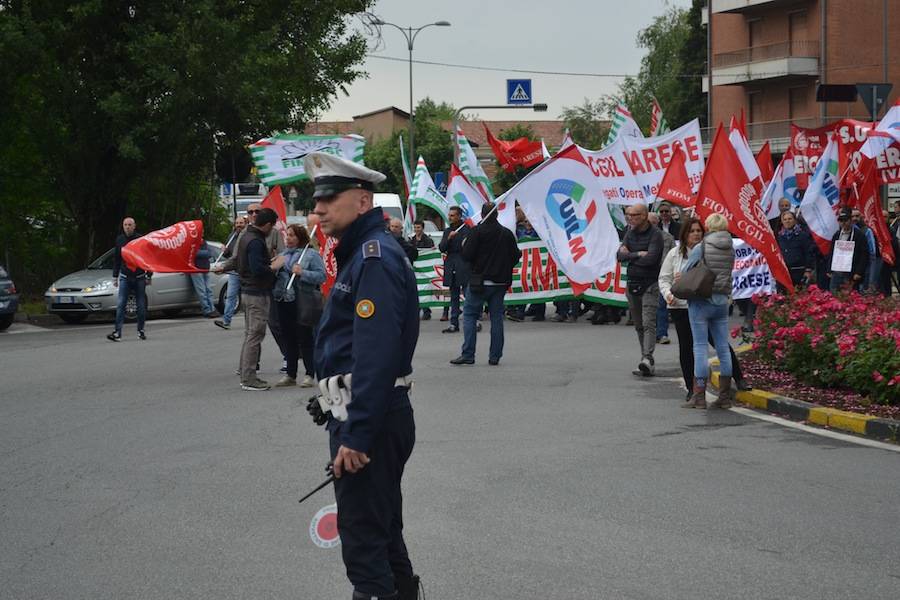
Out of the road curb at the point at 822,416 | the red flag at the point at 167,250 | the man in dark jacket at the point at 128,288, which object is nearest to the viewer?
the road curb at the point at 822,416

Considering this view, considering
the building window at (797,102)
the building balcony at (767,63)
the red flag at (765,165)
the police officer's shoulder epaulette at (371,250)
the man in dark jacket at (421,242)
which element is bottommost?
the man in dark jacket at (421,242)

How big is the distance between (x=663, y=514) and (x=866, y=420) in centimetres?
359

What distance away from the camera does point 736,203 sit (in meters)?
13.6

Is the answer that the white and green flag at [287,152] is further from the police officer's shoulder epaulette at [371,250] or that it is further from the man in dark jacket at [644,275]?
the police officer's shoulder epaulette at [371,250]

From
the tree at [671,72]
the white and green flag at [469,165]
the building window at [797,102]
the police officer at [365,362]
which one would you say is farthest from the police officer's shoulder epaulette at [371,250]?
the tree at [671,72]

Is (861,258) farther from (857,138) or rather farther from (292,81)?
(292,81)

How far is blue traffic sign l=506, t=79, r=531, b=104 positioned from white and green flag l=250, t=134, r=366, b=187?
2279 centimetres

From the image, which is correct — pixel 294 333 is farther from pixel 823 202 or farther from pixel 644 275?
pixel 823 202

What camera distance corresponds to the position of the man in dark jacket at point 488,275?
15.3m

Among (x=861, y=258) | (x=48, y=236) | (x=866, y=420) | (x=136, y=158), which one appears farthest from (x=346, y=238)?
(x=48, y=236)

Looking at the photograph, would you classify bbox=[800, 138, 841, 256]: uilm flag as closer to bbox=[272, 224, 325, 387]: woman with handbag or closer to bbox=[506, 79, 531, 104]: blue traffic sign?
bbox=[272, 224, 325, 387]: woman with handbag

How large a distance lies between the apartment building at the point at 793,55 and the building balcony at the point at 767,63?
0.14 ft

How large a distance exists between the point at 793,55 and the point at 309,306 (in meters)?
46.4

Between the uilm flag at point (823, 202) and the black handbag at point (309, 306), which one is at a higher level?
the uilm flag at point (823, 202)
